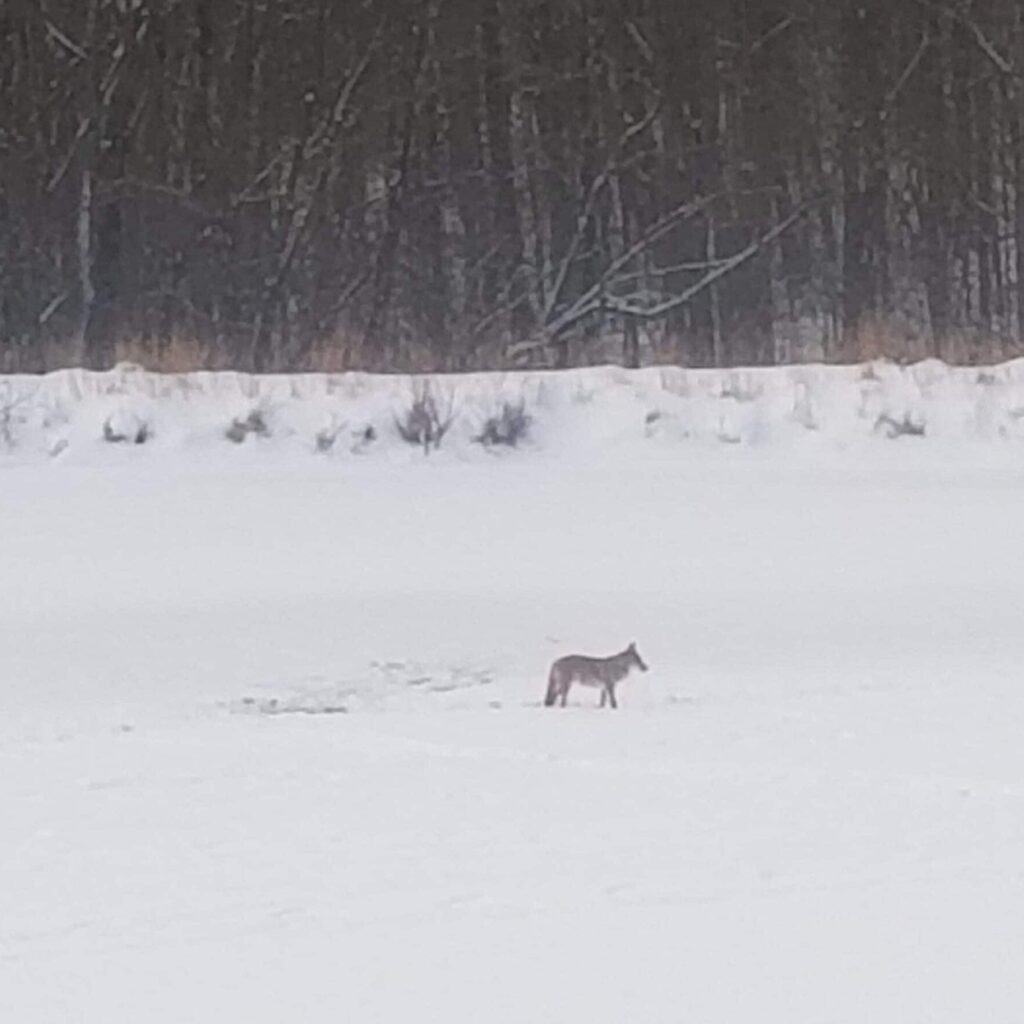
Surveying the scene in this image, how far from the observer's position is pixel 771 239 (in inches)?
1014

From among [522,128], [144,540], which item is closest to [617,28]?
[522,128]

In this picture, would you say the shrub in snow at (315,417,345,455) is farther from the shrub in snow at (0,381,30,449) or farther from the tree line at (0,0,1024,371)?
the tree line at (0,0,1024,371)

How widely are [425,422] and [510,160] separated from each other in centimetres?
1057

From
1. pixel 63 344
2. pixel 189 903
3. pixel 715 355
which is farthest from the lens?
pixel 63 344

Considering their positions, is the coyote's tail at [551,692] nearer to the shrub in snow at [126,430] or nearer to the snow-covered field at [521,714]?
the snow-covered field at [521,714]

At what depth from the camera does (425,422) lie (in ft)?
51.4

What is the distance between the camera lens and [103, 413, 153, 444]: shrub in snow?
50.9ft

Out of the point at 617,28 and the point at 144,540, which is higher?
the point at 617,28

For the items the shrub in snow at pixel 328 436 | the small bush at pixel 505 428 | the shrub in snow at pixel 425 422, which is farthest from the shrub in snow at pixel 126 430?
the small bush at pixel 505 428

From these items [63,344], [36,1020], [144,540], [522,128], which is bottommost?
[36,1020]

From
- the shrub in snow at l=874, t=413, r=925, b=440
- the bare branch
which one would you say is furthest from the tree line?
the shrub in snow at l=874, t=413, r=925, b=440

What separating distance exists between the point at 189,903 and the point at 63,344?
637 inches

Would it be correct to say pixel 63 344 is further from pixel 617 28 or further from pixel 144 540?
pixel 144 540

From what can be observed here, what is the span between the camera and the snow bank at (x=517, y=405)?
51.4 ft
